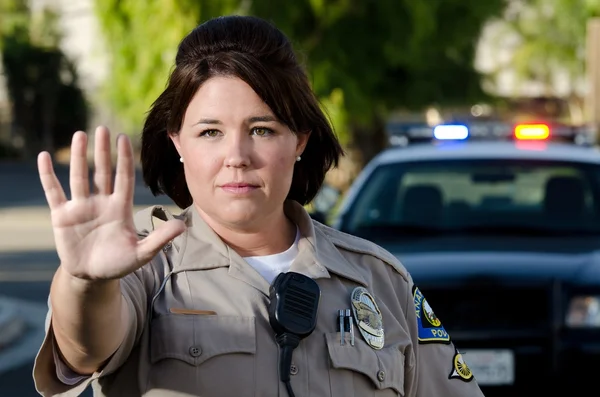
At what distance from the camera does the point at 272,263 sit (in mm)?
2543

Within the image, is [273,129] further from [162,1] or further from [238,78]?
[162,1]

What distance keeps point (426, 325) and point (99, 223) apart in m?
0.86

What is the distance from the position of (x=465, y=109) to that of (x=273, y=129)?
1995cm

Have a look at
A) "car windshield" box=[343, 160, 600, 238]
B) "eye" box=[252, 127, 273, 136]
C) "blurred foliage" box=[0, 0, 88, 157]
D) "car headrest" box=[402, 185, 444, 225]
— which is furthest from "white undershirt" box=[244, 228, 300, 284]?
"blurred foliage" box=[0, 0, 88, 157]

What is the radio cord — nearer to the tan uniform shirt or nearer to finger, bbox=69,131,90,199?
the tan uniform shirt

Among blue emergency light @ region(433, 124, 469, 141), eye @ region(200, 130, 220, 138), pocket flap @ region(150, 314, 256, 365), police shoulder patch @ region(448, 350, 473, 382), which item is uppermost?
blue emergency light @ region(433, 124, 469, 141)

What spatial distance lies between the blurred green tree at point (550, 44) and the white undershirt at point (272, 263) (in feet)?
87.2

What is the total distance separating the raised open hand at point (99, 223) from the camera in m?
2.09

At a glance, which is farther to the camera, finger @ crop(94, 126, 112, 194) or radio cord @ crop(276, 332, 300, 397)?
radio cord @ crop(276, 332, 300, 397)

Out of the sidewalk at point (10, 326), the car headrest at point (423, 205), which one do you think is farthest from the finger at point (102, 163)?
the sidewalk at point (10, 326)

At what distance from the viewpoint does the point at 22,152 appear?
145 feet

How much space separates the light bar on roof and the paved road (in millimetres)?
2180

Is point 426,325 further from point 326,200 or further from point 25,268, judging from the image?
point 25,268

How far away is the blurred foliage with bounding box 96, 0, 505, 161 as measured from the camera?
16.5m
